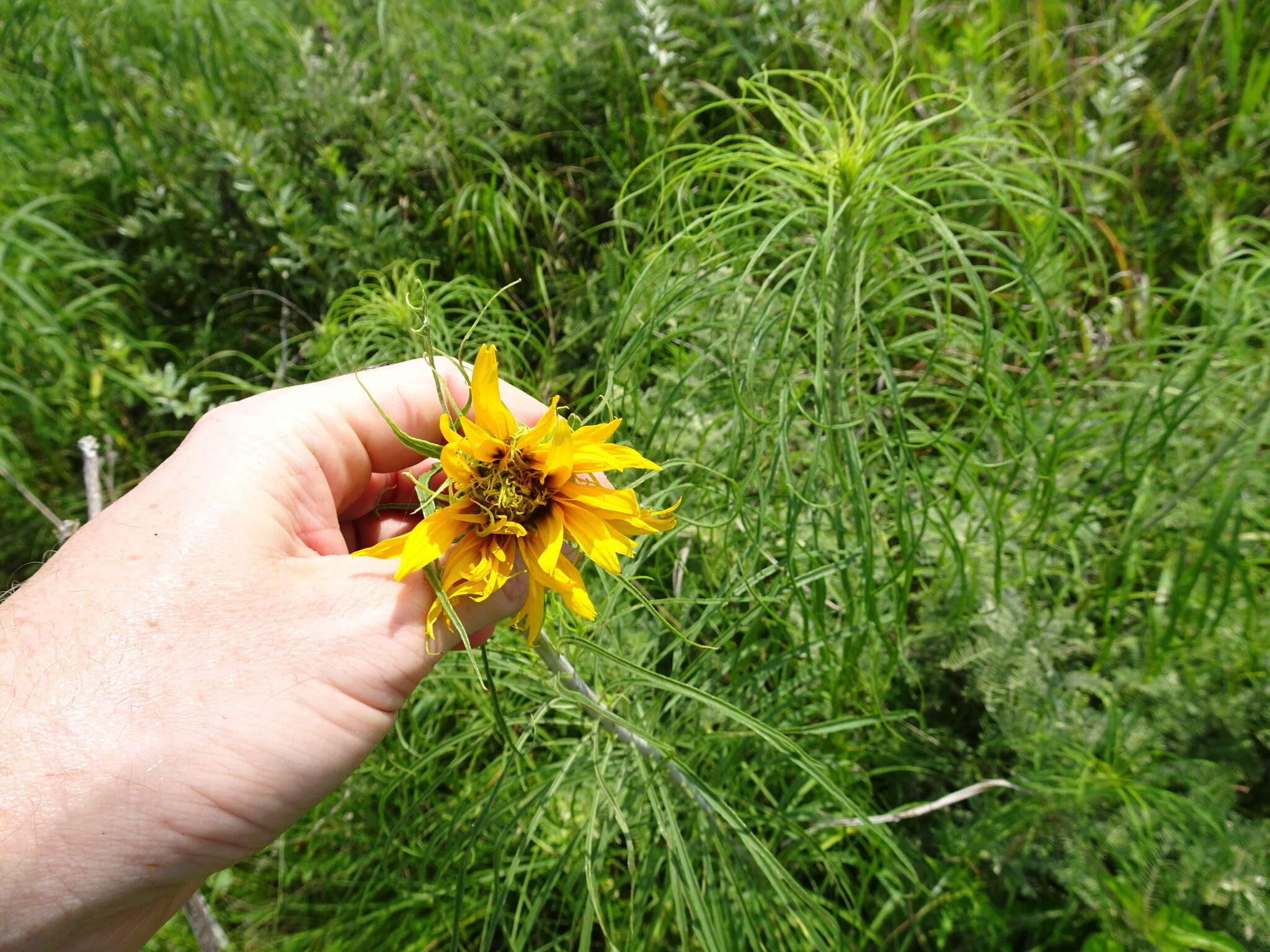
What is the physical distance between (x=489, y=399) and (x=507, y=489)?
9cm

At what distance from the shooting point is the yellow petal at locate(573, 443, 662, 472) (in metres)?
0.77

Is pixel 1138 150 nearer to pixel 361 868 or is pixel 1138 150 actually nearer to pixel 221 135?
pixel 221 135

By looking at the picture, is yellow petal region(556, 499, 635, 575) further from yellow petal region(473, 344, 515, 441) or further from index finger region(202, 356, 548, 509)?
index finger region(202, 356, 548, 509)

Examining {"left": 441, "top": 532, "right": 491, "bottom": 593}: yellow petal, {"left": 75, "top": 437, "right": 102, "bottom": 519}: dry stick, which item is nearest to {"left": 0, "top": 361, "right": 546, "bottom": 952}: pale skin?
{"left": 441, "top": 532, "right": 491, "bottom": 593}: yellow petal

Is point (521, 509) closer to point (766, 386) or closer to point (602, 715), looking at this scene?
point (602, 715)

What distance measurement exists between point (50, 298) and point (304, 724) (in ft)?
7.03

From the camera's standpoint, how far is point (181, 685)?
0.87 m

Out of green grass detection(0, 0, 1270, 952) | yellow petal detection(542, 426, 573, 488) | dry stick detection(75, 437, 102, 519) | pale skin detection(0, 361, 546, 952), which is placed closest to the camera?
yellow petal detection(542, 426, 573, 488)

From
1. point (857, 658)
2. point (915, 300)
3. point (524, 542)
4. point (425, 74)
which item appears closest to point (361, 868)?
point (857, 658)

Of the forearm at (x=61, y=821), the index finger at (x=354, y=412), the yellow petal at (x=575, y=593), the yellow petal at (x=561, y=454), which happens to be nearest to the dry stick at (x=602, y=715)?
the yellow petal at (x=575, y=593)

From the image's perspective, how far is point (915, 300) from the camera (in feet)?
7.27

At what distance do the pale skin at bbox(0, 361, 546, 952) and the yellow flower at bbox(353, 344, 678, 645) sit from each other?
0.13m

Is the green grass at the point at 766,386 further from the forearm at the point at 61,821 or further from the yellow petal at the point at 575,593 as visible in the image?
the forearm at the point at 61,821

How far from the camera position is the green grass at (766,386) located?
48.7 inches
